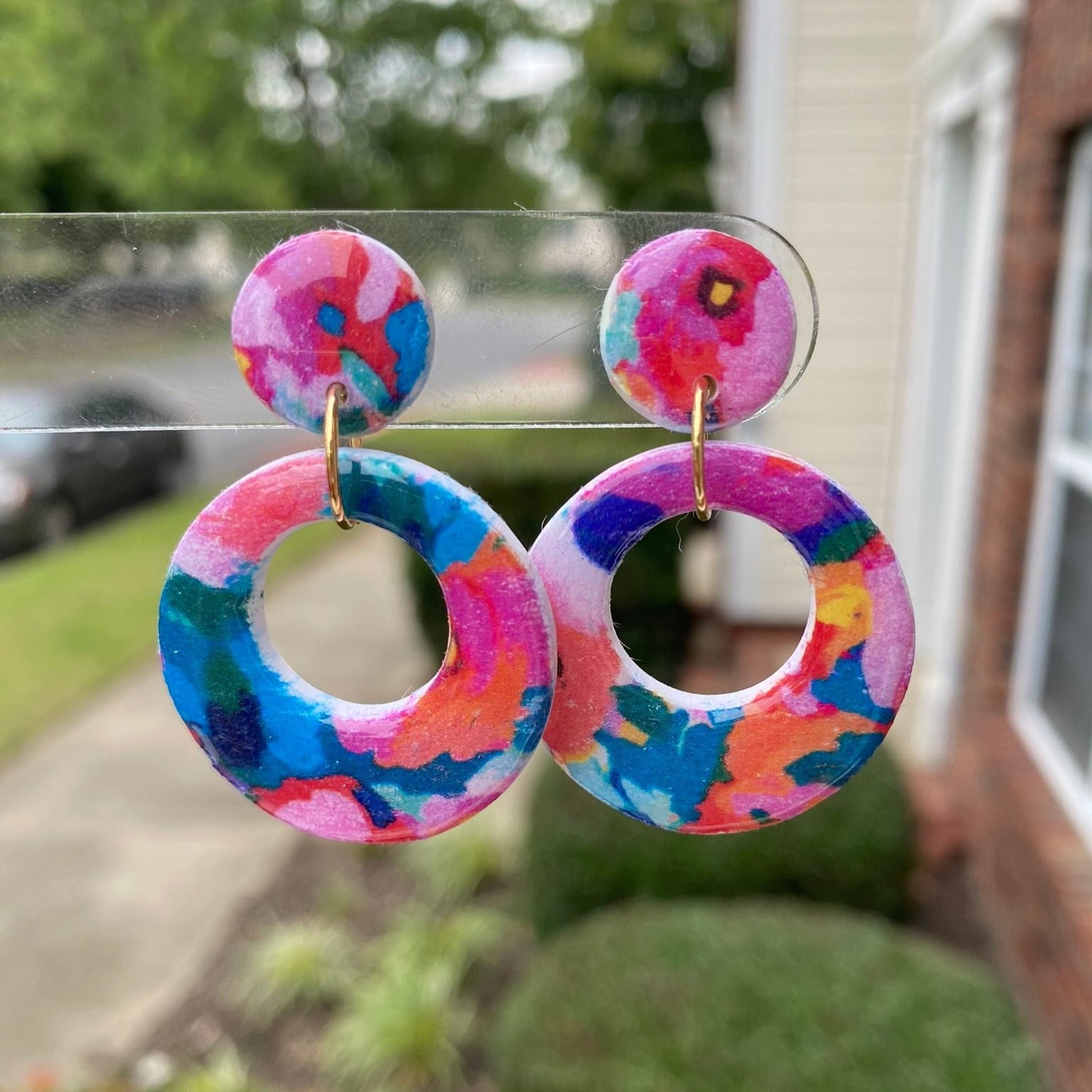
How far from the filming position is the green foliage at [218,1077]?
10.6 ft

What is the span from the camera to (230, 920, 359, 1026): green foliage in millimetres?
3838

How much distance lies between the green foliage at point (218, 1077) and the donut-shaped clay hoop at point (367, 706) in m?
2.86

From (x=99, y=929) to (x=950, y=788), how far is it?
3623 mm

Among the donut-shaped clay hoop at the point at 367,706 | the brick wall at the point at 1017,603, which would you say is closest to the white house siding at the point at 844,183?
the brick wall at the point at 1017,603

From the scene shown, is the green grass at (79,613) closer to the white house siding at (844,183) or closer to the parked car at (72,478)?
the parked car at (72,478)

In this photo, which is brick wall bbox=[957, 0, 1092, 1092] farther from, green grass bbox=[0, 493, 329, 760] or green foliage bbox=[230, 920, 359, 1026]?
green grass bbox=[0, 493, 329, 760]

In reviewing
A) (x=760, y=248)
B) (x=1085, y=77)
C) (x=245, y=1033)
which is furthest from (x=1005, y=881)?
(x=760, y=248)

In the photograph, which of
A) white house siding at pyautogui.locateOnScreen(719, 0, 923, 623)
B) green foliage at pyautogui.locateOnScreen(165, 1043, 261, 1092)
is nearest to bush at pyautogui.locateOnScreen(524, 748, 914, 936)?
green foliage at pyautogui.locateOnScreen(165, 1043, 261, 1092)

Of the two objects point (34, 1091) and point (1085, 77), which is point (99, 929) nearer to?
point (34, 1091)

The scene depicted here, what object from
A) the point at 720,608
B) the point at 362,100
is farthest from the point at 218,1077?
the point at 362,100

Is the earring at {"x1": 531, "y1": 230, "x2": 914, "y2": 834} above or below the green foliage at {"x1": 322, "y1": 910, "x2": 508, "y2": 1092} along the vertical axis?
above

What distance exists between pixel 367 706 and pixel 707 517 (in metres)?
0.34

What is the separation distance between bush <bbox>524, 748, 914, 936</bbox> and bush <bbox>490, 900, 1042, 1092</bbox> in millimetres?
387

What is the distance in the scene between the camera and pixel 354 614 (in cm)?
863
